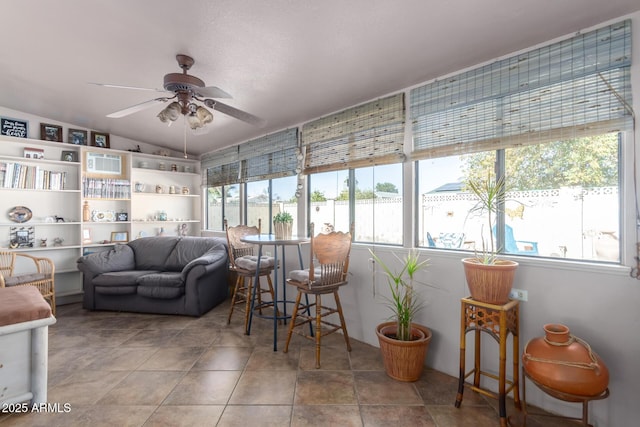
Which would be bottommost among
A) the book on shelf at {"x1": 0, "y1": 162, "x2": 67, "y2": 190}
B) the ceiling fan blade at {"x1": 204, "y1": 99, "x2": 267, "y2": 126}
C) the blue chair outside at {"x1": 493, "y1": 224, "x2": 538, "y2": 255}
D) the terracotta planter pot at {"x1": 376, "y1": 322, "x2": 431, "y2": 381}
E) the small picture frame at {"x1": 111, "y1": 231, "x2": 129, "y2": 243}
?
the terracotta planter pot at {"x1": 376, "y1": 322, "x2": 431, "y2": 381}

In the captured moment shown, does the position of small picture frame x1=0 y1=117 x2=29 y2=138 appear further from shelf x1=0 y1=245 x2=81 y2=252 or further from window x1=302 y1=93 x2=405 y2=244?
window x1=302 y1=93 x2=405 y2=244

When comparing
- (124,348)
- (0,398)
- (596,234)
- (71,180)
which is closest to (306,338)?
(124,348)

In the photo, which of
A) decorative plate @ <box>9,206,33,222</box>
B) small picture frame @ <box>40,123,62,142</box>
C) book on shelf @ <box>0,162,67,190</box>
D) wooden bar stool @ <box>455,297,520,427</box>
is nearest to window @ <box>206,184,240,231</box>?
book on shelf @ <box>0,162,67,190</box>

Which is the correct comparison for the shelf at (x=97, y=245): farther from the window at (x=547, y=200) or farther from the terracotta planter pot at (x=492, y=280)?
the terracotta planter pot at (x=492, y=280)

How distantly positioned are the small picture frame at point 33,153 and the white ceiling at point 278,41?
1158 millimetres

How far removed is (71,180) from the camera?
4520 millimetres

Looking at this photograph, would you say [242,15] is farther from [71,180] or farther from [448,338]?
[71,180]

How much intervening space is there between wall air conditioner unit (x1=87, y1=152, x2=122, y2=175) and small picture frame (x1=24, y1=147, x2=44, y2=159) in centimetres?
52

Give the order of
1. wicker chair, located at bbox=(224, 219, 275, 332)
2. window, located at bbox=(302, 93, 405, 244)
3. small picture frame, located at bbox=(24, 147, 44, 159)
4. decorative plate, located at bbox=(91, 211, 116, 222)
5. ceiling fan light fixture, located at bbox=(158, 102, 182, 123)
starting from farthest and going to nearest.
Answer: decorative plate, located at bbox=(91, 211, 116, 222), small picture frame, located at bbox=(24, 147, 44, 159), wicker chair, located at bbox=(224, 219, 275, 332), window, located at bbox=(302, 93, 405, 244), ceiling fan light fixture, located at bbox=(158, 102, 182, 123)

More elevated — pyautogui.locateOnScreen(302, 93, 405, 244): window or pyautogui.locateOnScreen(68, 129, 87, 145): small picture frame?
pyautogui.locateOnScreen(68, 129, 87, 145): small picture frame

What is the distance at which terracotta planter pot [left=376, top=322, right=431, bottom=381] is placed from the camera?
2.29 m

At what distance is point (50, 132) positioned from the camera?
172 inches

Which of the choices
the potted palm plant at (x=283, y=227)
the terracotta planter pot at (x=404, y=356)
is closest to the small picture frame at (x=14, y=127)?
the potted palm plant at (x=283, y=227)

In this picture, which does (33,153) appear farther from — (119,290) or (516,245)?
(516,245)
